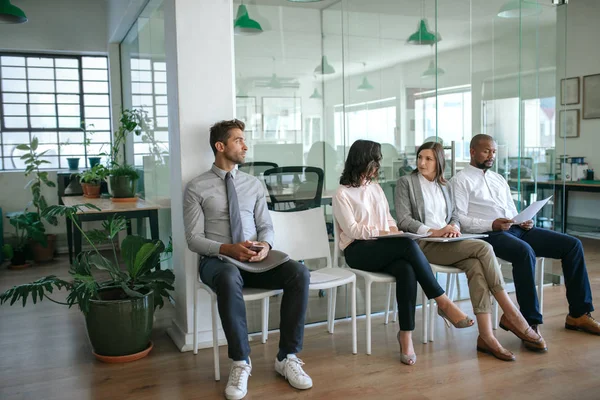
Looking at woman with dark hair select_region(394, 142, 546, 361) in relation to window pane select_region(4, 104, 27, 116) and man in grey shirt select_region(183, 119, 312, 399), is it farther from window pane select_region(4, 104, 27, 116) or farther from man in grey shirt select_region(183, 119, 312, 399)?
window pane select_region(4, 104, 27, 116)

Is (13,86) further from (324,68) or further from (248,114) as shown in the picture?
(324,68)

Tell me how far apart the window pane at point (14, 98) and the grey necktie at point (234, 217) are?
4.77m

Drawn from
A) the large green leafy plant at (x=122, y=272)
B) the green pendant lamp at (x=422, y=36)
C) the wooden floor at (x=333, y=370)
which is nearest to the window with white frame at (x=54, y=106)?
the wooden floor at (x=333, y=370)

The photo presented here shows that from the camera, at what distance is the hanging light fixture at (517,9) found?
14.4 feet

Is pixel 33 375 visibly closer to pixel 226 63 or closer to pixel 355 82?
pixel 226 63

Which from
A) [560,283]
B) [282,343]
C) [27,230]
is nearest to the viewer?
[282,343]

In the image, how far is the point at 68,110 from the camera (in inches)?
271

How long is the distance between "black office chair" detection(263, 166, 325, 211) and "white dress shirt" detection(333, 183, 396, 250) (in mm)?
498

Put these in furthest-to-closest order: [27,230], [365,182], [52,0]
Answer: [52,0] → [27,230] → [365,182]

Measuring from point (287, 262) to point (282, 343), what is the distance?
0.40 metres

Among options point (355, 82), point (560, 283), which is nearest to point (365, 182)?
point (355, 82)

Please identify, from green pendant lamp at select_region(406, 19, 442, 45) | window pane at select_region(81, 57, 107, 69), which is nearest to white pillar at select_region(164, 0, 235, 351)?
green pendant lamp at select_region(406, 19, 442, 45)

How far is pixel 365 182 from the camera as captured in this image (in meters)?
3.35

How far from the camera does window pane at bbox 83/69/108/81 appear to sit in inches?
Result: 270
